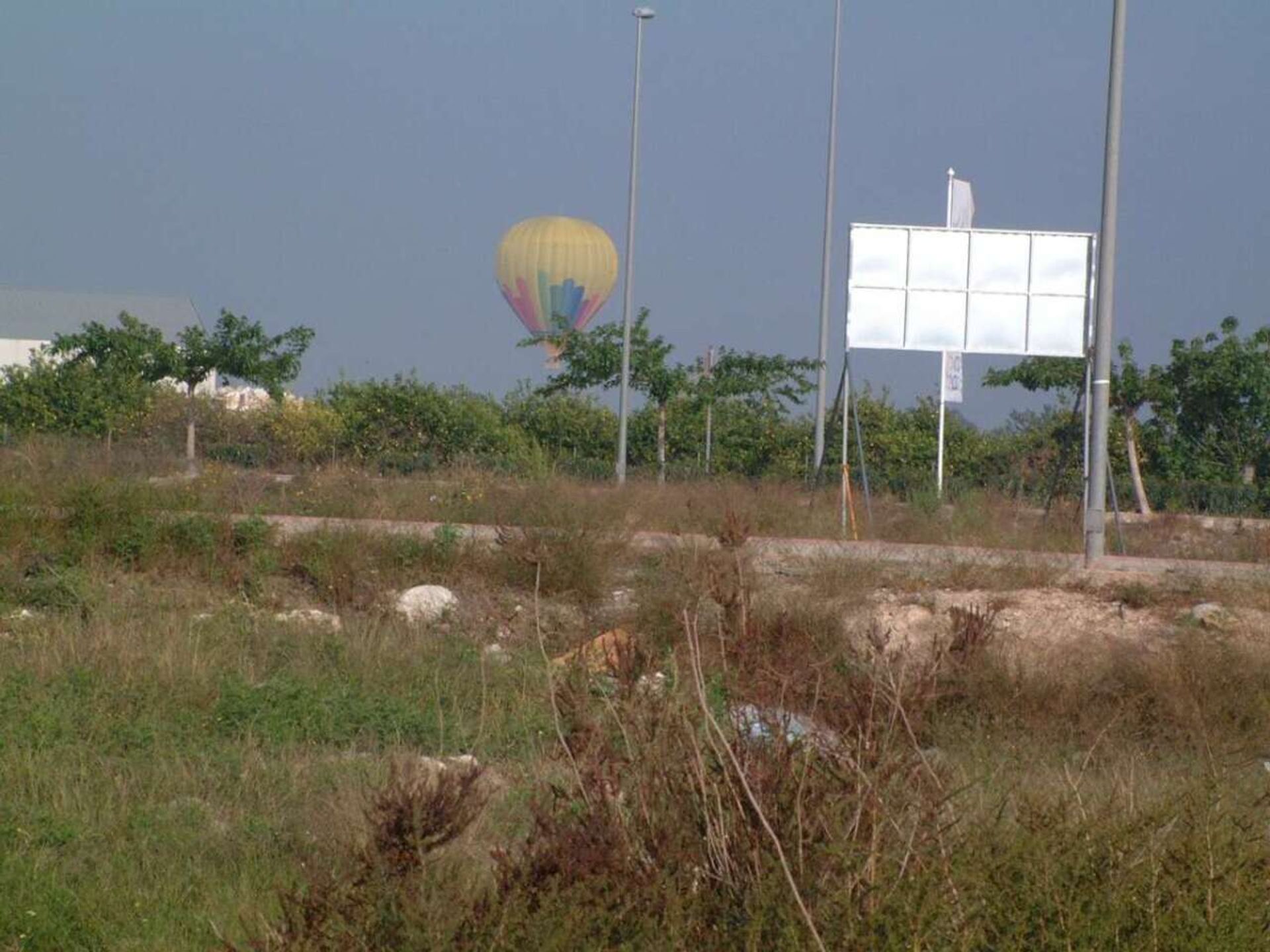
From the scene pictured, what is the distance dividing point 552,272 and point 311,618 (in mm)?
44655

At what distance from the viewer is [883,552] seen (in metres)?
15.6

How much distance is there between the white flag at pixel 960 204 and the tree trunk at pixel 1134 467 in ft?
19.2

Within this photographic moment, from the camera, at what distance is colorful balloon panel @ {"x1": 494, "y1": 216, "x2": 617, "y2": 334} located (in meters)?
56.1

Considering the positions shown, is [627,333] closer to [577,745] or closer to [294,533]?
[294,533]

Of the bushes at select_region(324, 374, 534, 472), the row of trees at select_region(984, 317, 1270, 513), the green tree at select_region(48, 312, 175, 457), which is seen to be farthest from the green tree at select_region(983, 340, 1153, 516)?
the green tree at select_region(48, 312, 175, 457)

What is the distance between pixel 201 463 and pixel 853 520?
344 inches

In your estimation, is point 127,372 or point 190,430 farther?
point 127,372

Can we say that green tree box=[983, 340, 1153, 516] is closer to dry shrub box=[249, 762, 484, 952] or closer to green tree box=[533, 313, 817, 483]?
green tree box=[533, 313, 817, 483]

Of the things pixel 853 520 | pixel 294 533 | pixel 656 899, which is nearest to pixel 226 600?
pixel 294 533

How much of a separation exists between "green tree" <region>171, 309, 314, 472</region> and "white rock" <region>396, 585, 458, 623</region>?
71.2 feet

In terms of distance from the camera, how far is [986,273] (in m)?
19.8

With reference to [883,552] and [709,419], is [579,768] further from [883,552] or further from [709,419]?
[709,419]

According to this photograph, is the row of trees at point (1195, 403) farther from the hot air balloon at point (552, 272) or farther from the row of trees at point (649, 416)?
the hot air balloon at point (552, 272)

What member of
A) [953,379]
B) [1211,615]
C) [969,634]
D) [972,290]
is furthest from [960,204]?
[969,634]
